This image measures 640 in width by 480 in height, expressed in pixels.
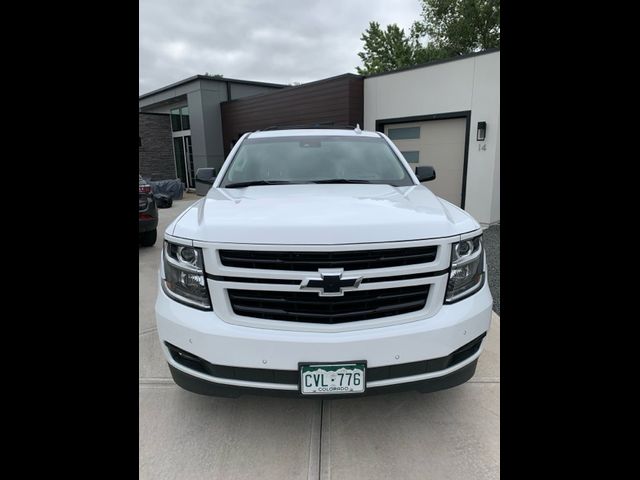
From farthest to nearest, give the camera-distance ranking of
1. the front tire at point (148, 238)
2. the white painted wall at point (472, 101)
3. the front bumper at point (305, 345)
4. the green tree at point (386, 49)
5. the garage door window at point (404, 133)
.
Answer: the green tree at point (386, 49)
the garage door window at point (404, 133)
the white painted wall at point (472, 101)
the front tire at point (148, 238)
the front bumper at point (305, 345)

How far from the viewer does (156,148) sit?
18.3 metres

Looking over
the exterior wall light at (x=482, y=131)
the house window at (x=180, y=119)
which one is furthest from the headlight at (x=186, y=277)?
the house window at (x=180, y=119)

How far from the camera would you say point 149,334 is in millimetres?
3512

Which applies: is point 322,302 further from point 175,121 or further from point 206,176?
point 175,121

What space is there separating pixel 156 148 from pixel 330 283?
61.9 feet

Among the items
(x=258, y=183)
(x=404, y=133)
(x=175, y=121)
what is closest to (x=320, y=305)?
(x=258, y=183)

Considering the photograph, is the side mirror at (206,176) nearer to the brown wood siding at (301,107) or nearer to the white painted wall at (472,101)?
the white painted wall at (472,101)

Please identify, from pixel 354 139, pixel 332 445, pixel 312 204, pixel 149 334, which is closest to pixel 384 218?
pixel 312 204

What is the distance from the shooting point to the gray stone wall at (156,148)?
17.9 m

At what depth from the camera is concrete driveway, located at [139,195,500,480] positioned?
6.46 ft

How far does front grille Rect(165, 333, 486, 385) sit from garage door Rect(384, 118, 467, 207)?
7.63m

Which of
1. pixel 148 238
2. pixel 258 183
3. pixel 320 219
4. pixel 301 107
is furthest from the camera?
pixel 301 107

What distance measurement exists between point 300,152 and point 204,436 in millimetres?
2336
